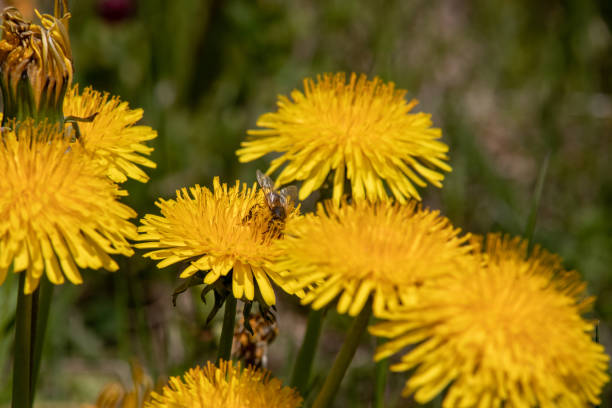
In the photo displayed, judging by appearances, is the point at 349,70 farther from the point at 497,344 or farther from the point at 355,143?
the point at 497,344

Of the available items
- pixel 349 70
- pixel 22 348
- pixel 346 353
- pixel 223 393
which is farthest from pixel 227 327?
pixel 349 70

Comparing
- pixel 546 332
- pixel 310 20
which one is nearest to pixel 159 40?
pixel 310 20

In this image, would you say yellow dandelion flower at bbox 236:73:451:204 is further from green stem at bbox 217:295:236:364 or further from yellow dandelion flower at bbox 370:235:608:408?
yellow dandelion flower at bbox 370:235:608:408

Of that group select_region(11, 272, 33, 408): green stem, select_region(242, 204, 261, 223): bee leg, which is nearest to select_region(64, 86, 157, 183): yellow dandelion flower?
select_region(242, 204, 261, 223): bee leg

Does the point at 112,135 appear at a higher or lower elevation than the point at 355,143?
lower

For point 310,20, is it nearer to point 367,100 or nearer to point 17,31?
point 367,100

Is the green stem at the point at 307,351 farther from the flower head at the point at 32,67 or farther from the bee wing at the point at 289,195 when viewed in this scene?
the flower head at the point at 32,67
